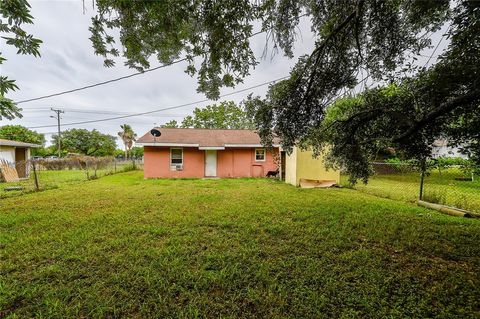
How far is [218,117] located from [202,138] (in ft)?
60.9

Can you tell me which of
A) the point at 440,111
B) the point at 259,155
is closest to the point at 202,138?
the point at 259,155

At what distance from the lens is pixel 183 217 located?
17.7ft

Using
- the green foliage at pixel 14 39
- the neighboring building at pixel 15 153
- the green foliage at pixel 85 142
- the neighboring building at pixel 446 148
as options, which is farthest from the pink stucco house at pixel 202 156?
the green foliage at pixel 85 142

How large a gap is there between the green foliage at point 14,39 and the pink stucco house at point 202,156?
11.9 metres

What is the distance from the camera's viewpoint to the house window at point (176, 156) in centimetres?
1440

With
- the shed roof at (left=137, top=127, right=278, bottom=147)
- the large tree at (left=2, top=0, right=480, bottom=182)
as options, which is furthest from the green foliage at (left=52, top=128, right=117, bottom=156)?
the large tree at (left=2, top=0, right=480, bottom=182)

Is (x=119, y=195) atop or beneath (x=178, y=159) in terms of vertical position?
beneath

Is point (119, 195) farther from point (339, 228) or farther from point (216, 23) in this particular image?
point (339, 228)

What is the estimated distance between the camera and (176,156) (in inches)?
570

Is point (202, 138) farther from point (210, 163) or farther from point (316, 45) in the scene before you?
point (316, 45)

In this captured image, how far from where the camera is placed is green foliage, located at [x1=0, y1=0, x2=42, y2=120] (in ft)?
5.88

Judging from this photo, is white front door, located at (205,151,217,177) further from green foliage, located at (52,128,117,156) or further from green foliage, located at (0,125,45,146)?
green foliage, located at (52,128,117,156)

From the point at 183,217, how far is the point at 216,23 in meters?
4.47

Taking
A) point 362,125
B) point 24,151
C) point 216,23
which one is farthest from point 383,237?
point 24,151
